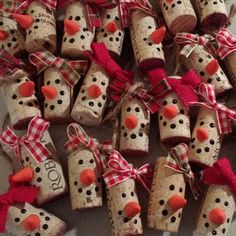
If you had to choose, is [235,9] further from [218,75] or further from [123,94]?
[123,94]

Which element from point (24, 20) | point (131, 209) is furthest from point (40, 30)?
point (131, 209)

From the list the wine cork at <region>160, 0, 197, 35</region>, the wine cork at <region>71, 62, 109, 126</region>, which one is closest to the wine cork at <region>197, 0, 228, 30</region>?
the wine cork at <region>160, 0, 197, 35</region>

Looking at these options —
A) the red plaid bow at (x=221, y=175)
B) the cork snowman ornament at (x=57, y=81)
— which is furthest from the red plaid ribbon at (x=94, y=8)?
the red plaid bow at (x=221, y=175)

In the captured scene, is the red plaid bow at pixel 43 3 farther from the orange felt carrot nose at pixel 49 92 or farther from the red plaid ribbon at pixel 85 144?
the red plaid ribbon at pixel 85 144

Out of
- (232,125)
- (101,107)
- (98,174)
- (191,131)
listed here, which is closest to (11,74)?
(101,107)

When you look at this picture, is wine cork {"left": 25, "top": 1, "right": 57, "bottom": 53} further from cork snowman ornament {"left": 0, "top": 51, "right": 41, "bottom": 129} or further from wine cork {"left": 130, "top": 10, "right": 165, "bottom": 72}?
wine cork {"left": 130, "top": 10, "right": 165, "bottom": 72}

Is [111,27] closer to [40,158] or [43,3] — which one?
[43,3]
